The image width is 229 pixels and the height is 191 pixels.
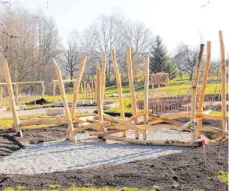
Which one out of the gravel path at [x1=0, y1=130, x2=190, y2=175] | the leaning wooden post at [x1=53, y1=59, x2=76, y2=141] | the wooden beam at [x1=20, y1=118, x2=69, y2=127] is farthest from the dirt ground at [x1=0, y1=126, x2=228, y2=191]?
the wooden beam at [x1=20, y1=118, x2=69, y2=127]

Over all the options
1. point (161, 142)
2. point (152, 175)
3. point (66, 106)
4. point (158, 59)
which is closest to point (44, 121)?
point (66, 106)

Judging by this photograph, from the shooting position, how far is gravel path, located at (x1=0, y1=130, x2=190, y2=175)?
6.36 meters

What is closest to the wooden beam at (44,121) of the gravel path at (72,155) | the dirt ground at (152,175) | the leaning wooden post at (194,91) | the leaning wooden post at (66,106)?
the leaning wooden post at (66,106)

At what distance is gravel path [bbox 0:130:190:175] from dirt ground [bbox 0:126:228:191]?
665 millimetres

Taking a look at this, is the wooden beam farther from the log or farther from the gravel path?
the log

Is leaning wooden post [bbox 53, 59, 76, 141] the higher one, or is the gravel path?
leaning wooden post [bbox 53, 59, 76, 141]

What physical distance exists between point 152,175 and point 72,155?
8.49ft

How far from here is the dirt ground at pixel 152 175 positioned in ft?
15.5

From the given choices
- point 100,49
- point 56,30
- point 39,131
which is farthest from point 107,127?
point 100,49

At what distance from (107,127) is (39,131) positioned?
2545 millimetres

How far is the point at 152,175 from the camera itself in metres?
5.13

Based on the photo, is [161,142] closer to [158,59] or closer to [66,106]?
[66,106]

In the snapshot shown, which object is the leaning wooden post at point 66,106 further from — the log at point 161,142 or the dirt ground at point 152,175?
the dirt ground at point 152,175

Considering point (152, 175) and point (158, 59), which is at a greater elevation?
point (158, 59)
